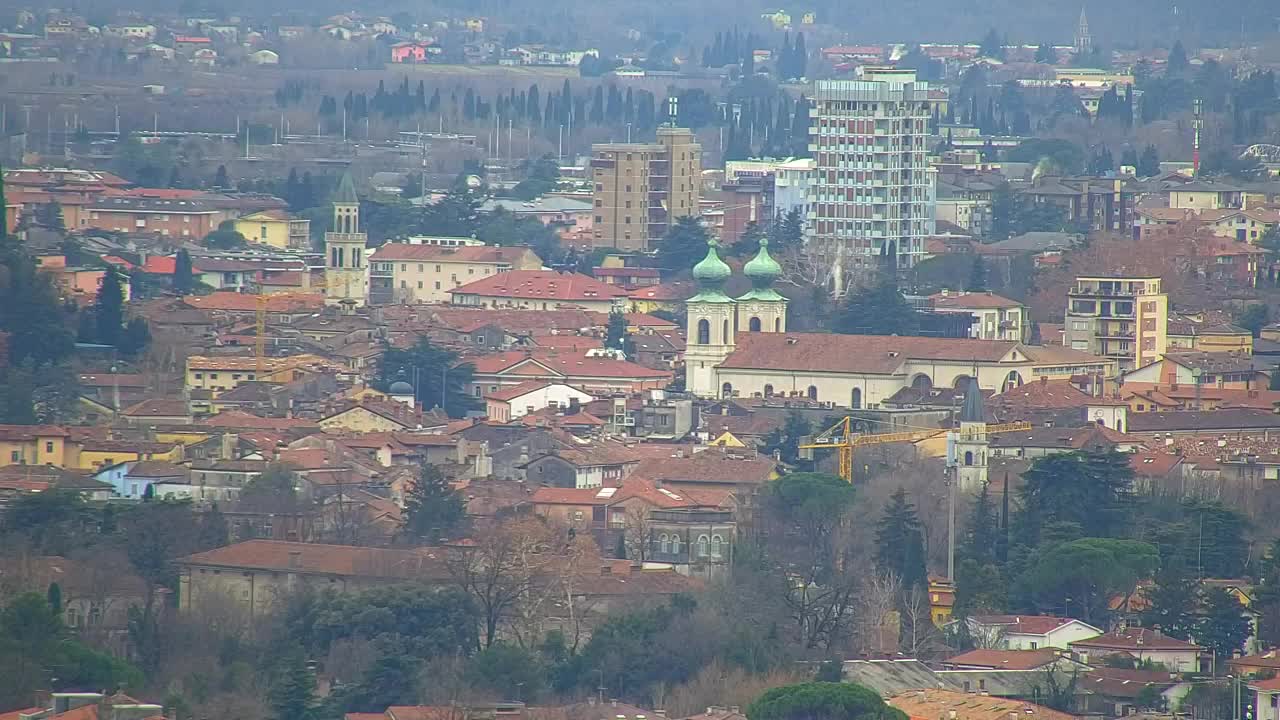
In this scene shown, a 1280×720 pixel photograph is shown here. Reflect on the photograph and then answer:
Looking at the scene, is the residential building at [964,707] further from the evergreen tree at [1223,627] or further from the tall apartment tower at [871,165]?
the tall apartment tower at [871,165]

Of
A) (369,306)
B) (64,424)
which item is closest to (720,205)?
(369,306)

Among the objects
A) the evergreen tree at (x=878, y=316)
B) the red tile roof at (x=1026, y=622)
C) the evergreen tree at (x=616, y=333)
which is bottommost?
the red tile roof at (x=1026, y=622)

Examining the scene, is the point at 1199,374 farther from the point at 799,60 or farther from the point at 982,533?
the point at 799,60

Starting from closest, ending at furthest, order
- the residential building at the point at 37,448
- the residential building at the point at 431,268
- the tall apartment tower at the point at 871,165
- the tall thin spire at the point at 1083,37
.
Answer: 1. the residential building at the point at 37,448
2. the residential building at the point at 431,268
3. the tall apartment tower at the point at 871,165
4. the tall thin spire at the point at 1083,37

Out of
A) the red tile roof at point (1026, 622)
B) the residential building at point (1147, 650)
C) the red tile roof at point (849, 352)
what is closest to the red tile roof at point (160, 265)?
the red tile roof at point (849, 352)

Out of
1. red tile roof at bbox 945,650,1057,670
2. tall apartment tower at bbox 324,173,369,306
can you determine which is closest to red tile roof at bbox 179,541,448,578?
red tile roof at bbox 945,650,1057,670

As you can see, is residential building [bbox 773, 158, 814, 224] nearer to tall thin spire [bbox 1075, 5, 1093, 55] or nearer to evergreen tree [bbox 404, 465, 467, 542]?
evergreen tree [bbox 404, 465, 467, 542]

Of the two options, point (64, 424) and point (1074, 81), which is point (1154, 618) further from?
point (1074, 81)
